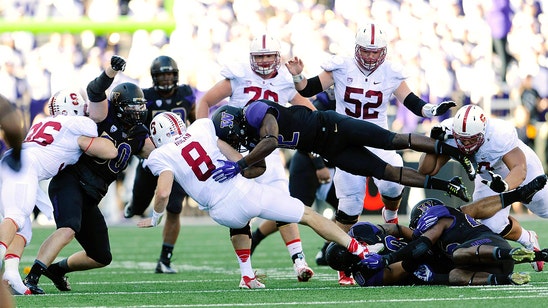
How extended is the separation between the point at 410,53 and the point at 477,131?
32.8ft

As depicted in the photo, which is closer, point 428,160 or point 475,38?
point 428,160

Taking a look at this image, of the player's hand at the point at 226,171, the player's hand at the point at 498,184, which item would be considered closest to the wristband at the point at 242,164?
the player's hand at the point at 226,171

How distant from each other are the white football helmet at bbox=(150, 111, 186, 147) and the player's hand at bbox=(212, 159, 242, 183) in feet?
2.24

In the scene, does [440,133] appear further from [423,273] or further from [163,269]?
[163,269]

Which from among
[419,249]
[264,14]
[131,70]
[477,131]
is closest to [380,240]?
[419,249]

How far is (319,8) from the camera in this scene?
687 inches

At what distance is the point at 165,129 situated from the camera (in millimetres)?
7219

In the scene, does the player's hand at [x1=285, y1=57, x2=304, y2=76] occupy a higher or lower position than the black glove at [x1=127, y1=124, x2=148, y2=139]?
higher

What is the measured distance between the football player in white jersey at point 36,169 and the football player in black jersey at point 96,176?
15 centimetres

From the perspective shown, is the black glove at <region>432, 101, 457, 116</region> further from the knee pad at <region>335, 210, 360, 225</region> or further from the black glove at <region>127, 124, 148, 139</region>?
the black glove at <region>127, 124, 148, 139</region>

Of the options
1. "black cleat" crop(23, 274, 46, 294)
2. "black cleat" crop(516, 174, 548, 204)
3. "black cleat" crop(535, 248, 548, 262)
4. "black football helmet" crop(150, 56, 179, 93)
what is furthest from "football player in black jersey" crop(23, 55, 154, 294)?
"black cleat" crop(535, 248, 548, 262)

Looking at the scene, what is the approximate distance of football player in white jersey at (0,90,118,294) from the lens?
6504 mm

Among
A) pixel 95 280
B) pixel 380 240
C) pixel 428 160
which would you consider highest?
pixel 428 160

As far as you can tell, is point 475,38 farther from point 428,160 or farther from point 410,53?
point 428,160
